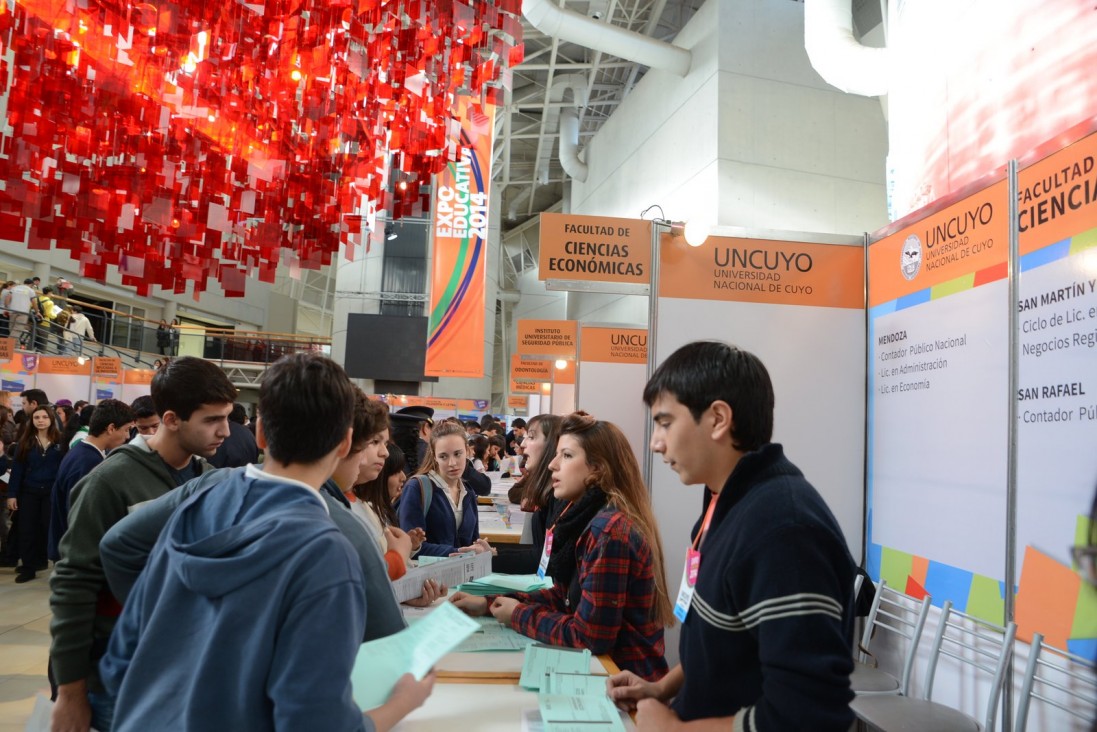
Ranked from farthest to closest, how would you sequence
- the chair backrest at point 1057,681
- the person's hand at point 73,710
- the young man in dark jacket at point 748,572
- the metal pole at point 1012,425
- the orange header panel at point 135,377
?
1. the orange header panel at point 135,377
2. the metal pole at point 1012,425
3. the chair backrest at point 1057,681
4. the person's hand at point 73,710
5. the young man in dark jacket at point 748,572

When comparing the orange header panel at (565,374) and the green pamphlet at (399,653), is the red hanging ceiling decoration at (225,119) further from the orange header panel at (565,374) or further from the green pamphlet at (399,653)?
the orange header panel at (565,374)

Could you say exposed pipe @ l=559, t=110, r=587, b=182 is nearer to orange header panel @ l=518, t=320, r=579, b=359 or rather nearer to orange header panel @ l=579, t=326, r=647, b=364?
orange header panel @ l=518, t=320, r=579, b=359

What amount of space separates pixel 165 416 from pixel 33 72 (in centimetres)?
308

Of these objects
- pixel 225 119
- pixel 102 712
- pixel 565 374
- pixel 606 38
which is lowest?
pixel 102 712

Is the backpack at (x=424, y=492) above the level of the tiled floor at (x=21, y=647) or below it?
above

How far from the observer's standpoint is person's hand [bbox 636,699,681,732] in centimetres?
122

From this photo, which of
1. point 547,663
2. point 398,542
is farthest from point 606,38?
point 547,663

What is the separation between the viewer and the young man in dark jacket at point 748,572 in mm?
1015

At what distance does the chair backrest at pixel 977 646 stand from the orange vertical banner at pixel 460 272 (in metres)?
8.08

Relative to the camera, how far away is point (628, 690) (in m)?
1.56

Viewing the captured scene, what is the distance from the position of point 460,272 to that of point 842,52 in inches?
226

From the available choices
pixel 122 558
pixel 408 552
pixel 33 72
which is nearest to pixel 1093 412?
pixel 408 552

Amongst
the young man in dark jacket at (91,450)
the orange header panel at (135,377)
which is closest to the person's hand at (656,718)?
the young man in dark jacket at (91,450)

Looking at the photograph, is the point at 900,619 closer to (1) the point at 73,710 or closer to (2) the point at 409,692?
(2) the point at 409,692
